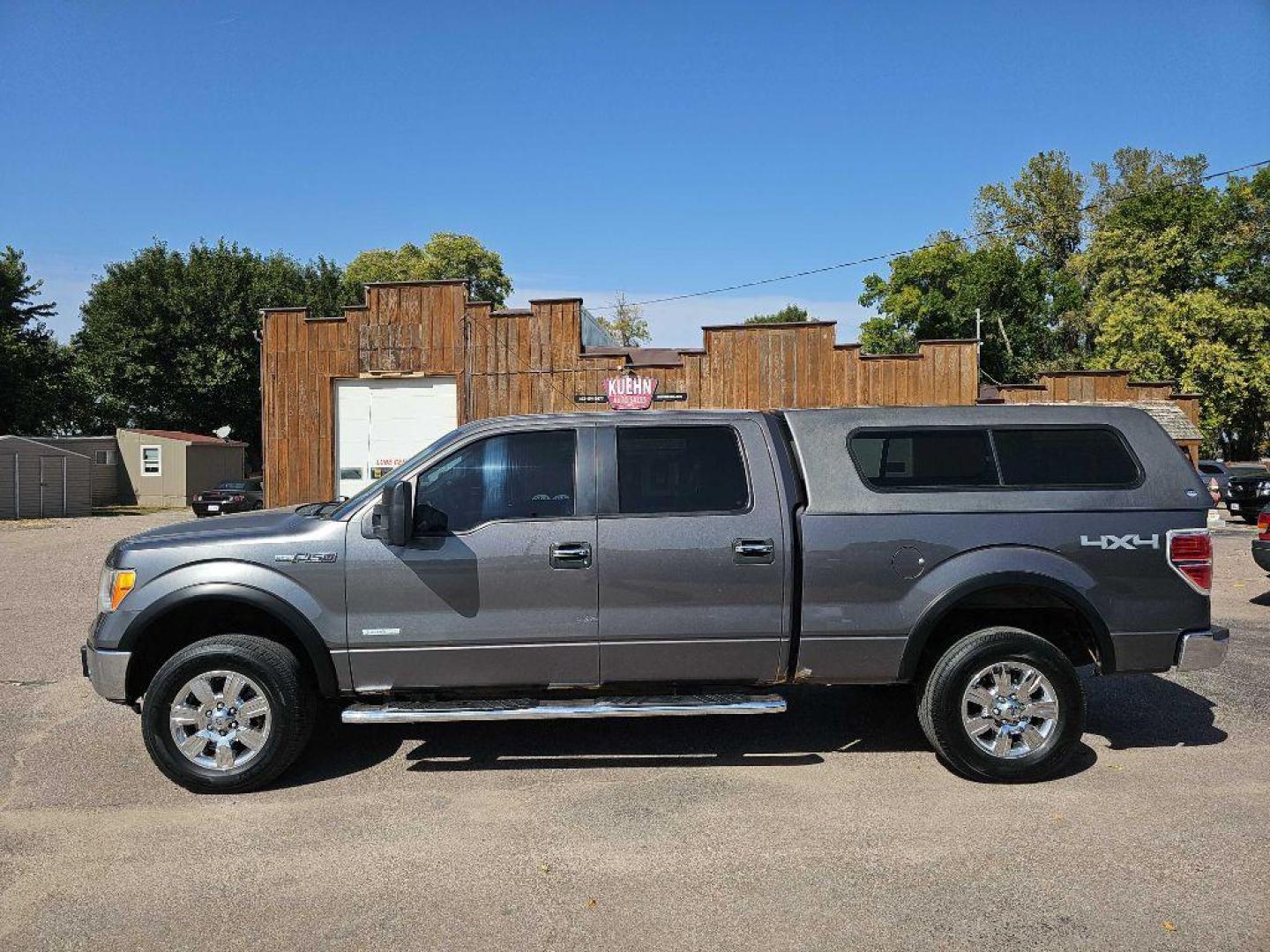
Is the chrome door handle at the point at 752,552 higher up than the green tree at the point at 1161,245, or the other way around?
the green tree at the point at 1161,245

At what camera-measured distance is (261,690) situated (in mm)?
4680

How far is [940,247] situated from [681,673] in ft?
155

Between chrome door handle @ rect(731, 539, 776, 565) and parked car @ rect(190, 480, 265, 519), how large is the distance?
25573 mm

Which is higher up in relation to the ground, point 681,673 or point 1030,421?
point 1030,421

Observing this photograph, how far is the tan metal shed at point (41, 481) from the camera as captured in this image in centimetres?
2786

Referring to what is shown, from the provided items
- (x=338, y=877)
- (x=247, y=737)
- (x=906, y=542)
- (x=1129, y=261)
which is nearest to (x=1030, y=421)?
(x=906, y=542)

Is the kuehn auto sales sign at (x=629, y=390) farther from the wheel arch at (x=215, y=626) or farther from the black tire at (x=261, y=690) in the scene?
the black tire at (x=261, y=690)

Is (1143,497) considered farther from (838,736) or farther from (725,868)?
(725,868)

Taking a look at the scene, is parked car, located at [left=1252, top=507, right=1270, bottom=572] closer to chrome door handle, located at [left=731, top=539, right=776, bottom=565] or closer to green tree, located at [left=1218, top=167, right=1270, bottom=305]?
chrome door handle, located at [left=731, top=539, right=776, bottom=565]

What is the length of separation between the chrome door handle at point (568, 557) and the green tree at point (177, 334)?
3846cm

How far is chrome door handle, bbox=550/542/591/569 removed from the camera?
15.5ft

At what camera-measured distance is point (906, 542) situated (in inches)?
189

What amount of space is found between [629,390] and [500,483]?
15.6 m

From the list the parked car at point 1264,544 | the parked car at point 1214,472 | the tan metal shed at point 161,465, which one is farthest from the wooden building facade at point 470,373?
the tan metal shed at point 161,465
